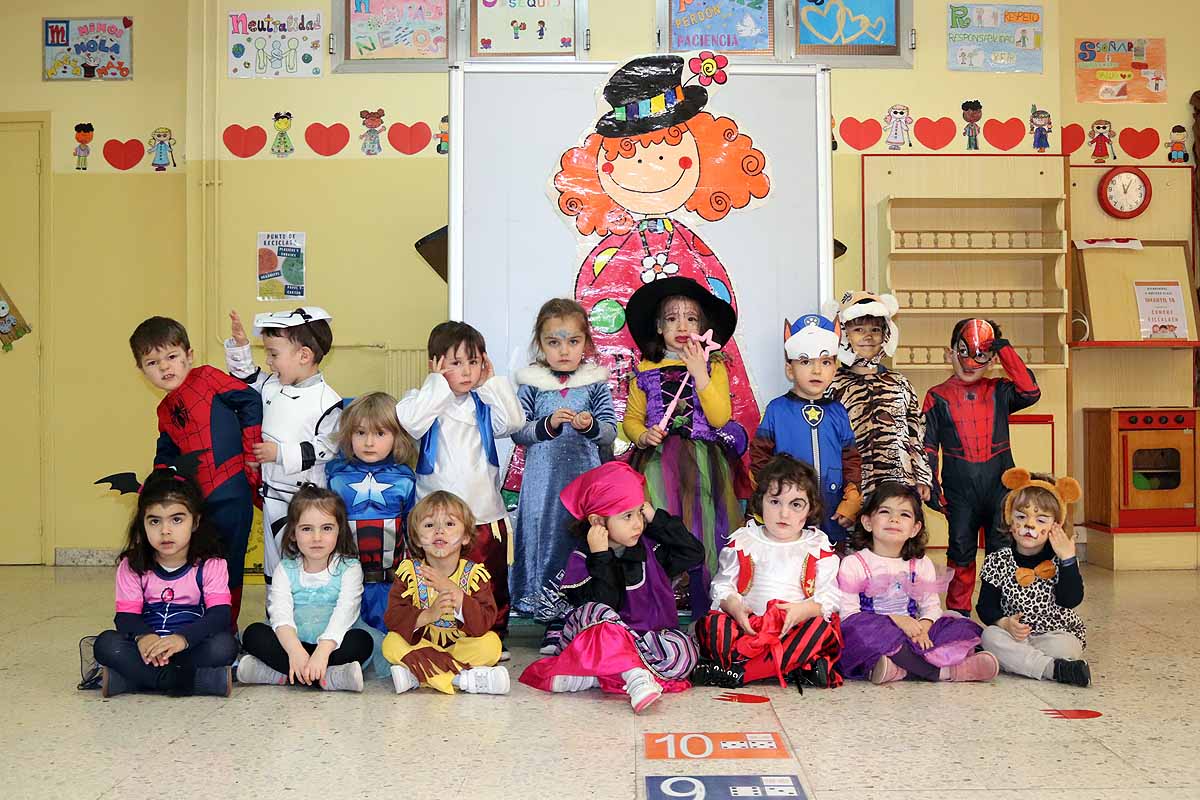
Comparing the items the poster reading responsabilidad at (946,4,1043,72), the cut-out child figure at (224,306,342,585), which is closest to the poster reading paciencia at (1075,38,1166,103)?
the poster reading responsabilidad at (946,4,1043,72)

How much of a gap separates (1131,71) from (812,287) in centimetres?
327

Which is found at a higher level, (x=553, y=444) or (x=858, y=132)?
(x=858, y=132)

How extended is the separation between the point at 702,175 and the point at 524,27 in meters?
2.08

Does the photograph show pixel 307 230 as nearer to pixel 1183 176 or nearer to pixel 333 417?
pixel 333 417

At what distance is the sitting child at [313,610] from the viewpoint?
116 inches

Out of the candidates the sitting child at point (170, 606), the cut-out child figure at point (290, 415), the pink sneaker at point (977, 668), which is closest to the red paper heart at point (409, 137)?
the cut-out child figure at point (290, 415)

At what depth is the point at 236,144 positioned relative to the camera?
5.53m

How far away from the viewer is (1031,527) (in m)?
3.19

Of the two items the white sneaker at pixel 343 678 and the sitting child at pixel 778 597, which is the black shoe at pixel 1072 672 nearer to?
the sitting child at pixel 778 597

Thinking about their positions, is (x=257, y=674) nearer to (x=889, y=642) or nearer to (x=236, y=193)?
(x=889, y=642)

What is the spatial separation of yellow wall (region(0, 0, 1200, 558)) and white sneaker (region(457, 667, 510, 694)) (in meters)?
2.83

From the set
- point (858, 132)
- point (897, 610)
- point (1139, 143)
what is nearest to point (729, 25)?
point (858, 132)

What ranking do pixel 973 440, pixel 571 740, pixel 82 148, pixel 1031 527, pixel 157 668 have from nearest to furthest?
pixel 571 740 < pixel 157 668 < pixel 1031 527 < pixel 973 440 < pixel 82 148

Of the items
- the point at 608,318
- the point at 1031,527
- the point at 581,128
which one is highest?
the point at 581,128
